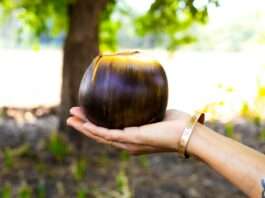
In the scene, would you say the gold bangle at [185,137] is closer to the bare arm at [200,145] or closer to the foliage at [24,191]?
the bare arm at [200,145]

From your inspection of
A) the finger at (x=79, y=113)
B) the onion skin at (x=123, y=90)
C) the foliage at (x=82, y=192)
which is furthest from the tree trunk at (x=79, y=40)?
the onion skin at (x=123, y=90)

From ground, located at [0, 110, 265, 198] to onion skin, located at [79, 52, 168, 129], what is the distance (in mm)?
Answer: 1637

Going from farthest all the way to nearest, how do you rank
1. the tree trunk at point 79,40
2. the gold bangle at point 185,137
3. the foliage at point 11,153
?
the tree trunk at point 79,40, the foliage at point 11,153, the gold bangle at point 185,137

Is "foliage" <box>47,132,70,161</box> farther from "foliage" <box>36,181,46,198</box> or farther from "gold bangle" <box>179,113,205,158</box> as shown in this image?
"gold bangle" <box>179,113,205,158</box>

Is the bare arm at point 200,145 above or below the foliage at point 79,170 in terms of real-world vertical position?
above

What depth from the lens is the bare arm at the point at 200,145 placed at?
5.43 feet

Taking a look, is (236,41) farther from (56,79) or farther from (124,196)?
(124,196)

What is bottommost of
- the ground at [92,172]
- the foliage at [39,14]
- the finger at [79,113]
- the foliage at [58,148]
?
the ground at [92,172]

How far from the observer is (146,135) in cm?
183

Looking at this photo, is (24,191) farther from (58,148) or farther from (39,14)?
(39,14)

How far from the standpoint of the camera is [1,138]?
4688 millimetres

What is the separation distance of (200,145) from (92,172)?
234cm

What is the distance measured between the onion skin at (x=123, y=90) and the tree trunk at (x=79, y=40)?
237 cm

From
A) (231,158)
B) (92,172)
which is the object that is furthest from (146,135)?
(92,172)
